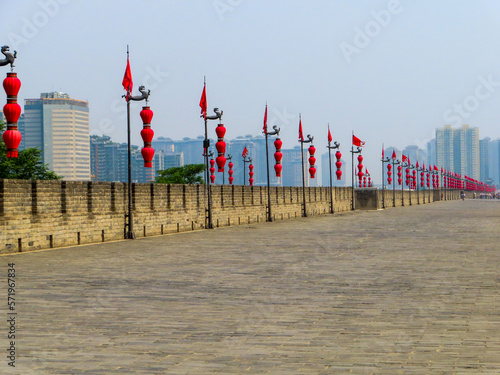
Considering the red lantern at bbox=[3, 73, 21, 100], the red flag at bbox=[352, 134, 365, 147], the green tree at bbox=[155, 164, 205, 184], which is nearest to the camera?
the red lantern at bbox=[3, 73, 21, 100]

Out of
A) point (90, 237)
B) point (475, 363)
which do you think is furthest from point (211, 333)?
point (90, 237)

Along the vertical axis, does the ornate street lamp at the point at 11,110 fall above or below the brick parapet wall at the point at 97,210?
above

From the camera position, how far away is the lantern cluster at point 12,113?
16.2 meters

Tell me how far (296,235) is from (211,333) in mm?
17653

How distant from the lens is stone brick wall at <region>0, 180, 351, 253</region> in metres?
Answer: 18.3

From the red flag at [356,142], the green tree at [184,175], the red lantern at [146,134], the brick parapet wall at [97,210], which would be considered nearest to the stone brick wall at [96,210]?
the brick parapet wall at [97,210]

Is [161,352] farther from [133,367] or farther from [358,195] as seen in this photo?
[358,195]

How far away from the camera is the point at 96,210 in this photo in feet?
73.0

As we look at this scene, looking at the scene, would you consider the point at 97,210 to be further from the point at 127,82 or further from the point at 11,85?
the point at 11,85

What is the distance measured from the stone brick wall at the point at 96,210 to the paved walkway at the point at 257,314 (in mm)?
2128

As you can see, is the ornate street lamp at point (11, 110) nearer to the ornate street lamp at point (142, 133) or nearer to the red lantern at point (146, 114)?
the ornate street lamp at point (142, 133)

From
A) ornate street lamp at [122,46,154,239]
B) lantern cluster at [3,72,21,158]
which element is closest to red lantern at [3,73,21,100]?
lantern cluster at [3,72,21,158]

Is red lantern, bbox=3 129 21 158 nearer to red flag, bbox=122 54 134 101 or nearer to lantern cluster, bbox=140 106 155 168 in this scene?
lantern cluster, bbox=140 106 155 168

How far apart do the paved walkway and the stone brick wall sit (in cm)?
213
